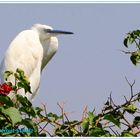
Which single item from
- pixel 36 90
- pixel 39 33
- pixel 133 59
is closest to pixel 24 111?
pixel 133 59

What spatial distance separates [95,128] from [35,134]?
0.20 metres

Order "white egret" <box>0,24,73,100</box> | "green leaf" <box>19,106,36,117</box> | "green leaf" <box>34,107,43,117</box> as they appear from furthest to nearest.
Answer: "white egret" <box>0,24,73,100</box> → "green leaf" <box>34,107,43,117</box> → "green leaf" <box>19,106,36,117</box>

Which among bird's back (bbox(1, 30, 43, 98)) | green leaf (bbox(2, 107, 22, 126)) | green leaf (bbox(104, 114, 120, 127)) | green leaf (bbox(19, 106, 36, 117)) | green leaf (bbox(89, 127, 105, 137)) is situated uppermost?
green leaf (bbox(2, 107, 22, 126))

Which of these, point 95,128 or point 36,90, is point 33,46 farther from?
point 95,128

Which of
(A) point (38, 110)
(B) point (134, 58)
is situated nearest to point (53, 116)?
(A) point (38, 110)

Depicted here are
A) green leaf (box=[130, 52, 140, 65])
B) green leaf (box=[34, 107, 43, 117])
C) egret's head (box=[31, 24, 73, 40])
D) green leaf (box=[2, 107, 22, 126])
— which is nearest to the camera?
green leaf (box=[2, 107, 22, 126])

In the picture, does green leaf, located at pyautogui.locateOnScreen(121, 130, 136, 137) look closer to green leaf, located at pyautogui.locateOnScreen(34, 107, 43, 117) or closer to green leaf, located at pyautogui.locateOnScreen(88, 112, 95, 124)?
green leaf, located at pyautogui.locateOnScreen(88, 112, 95, 124)

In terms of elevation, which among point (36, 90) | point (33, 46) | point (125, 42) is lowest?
point (36, 90)

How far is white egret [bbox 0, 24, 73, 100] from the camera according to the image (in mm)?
4121

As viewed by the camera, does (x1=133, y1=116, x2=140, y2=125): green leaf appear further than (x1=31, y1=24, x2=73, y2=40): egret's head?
No

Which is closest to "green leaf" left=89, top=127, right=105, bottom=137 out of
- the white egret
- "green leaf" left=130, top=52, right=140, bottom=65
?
"green leaf" left=130, top=52, right=140, bottom=65

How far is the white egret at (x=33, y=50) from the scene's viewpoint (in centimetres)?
412

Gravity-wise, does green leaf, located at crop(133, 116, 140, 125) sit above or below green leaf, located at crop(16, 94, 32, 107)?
below

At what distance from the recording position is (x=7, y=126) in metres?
1.49
